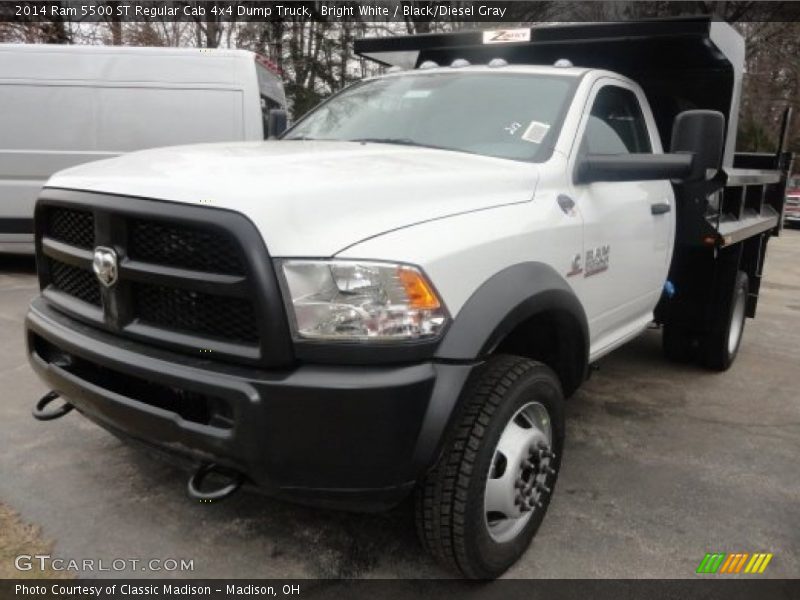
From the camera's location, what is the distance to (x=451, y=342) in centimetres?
216

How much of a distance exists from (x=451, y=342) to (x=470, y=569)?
0.85 meters

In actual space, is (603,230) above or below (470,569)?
above

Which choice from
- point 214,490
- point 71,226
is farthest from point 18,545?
point 71,226

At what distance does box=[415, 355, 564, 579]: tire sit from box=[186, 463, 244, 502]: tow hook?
60 cm

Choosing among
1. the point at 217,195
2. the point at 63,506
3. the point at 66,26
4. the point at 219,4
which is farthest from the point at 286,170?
the point at 219,4

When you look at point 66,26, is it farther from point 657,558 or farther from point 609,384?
point 657,558

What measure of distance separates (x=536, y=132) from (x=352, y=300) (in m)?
1.53

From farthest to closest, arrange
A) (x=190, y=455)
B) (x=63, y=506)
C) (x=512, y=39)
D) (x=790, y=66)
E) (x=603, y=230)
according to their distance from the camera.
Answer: (x=790, y=66) < (x=512, y=39) < (x=603, y=230) < (x=63, y=506) < (x=190, y=455)

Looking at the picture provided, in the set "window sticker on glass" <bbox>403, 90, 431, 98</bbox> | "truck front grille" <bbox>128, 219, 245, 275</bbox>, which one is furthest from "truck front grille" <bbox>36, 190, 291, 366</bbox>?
"window sticker on glass" <bbox>403, 90, 431, 98</bbox>

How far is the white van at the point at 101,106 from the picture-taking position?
785 cm

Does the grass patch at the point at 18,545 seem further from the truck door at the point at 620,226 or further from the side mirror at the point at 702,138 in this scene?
the side mirror at the point at 702,138

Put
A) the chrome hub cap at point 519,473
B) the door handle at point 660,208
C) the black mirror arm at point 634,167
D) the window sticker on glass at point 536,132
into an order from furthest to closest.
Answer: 1. the door handle at point 660,208
2. the window sticker on glass at point 536,132
3. the black mirror arm at point 634,167
4. the chrome hub cap at point 519,473

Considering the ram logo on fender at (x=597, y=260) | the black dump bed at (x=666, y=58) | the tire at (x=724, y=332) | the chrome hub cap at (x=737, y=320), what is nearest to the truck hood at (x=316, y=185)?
the ram logo on fender at (x=597, y=260)
